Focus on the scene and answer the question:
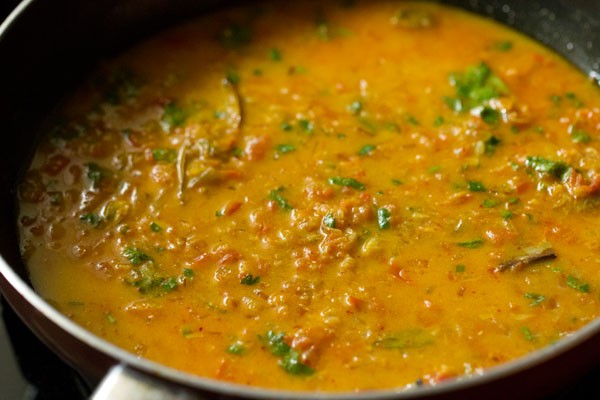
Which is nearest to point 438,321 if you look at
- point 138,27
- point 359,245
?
point 359,245

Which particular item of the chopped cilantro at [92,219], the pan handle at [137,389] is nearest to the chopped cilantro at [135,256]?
the chopped cilantro at [92,219]

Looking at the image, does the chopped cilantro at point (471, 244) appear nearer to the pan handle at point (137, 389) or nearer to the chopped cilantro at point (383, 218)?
the chopped cilantro at point (383, 218)

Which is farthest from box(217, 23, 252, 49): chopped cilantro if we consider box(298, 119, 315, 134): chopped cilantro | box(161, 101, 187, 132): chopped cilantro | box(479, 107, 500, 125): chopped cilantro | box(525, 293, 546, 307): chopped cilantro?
box(525, 293, 546, 307): chopped cilantro

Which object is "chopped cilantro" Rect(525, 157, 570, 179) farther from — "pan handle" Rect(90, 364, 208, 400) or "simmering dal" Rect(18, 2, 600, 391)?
"pan handle" Rect(90, 364, 208, 400)

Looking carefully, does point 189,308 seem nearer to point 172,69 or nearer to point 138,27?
point 172,69

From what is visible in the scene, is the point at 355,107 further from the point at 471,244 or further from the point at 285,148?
the point at 471,244

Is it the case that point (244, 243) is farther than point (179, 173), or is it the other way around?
point (179, 173)

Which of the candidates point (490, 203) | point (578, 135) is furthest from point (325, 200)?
point (578, 135)
